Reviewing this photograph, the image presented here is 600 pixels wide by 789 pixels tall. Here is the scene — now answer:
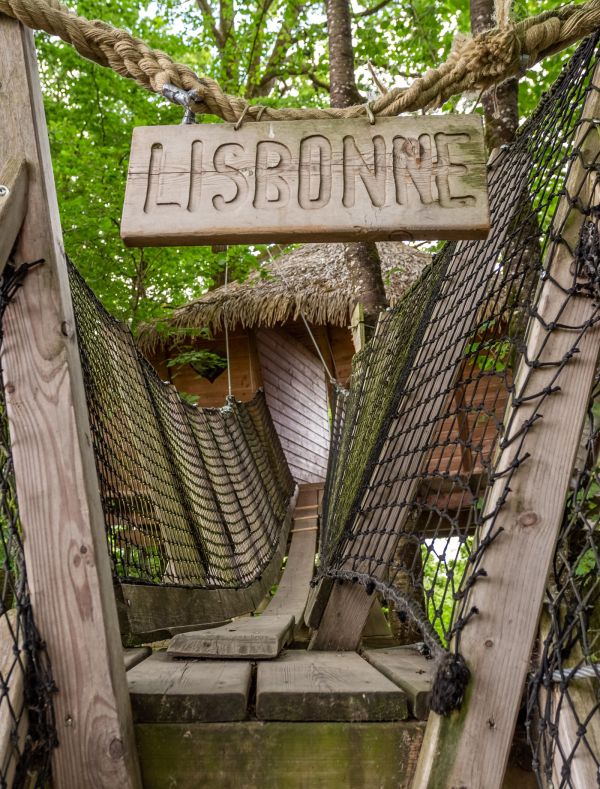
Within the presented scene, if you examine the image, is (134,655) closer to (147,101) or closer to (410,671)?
(410,671)

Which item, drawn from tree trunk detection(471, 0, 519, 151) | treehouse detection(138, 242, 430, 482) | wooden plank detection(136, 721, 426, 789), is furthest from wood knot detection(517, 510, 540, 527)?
treehouse detection(138, 242, 430, 482)

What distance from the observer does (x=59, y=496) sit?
1.15m

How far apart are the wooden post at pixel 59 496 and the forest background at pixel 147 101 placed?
4268 mm

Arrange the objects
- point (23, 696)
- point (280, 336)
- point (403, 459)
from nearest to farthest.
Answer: point (23, 696)
point (403, 459)
point (280, 336)

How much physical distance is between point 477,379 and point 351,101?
444cm

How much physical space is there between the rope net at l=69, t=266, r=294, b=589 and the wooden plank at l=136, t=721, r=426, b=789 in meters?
0.71

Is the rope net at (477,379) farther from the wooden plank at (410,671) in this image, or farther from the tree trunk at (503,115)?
the tree trunk at (503,115)

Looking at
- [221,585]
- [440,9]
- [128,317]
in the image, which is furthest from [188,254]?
[221,585]

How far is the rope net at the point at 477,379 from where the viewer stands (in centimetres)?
117

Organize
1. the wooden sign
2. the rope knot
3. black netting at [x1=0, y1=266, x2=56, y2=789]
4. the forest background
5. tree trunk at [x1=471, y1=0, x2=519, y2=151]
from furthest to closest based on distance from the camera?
the forest background → tree trunk at [x1=471, y1=0, x2=519, y2=151] → the rope knot → the wooden sign → black netting at [x1=0, y1=266, x2=56, y2=789]

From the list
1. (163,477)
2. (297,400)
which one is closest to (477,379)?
(163,477)

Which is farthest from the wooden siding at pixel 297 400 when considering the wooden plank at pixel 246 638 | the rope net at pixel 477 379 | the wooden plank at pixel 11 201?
the wooden plank at pixel 11 201

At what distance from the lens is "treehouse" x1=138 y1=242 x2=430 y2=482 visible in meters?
8.18

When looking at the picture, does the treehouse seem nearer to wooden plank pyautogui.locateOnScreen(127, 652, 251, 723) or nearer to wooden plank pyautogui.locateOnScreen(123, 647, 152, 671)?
wooden plank pyautogui.locateOnScreen(123, 647, 152, 671)
